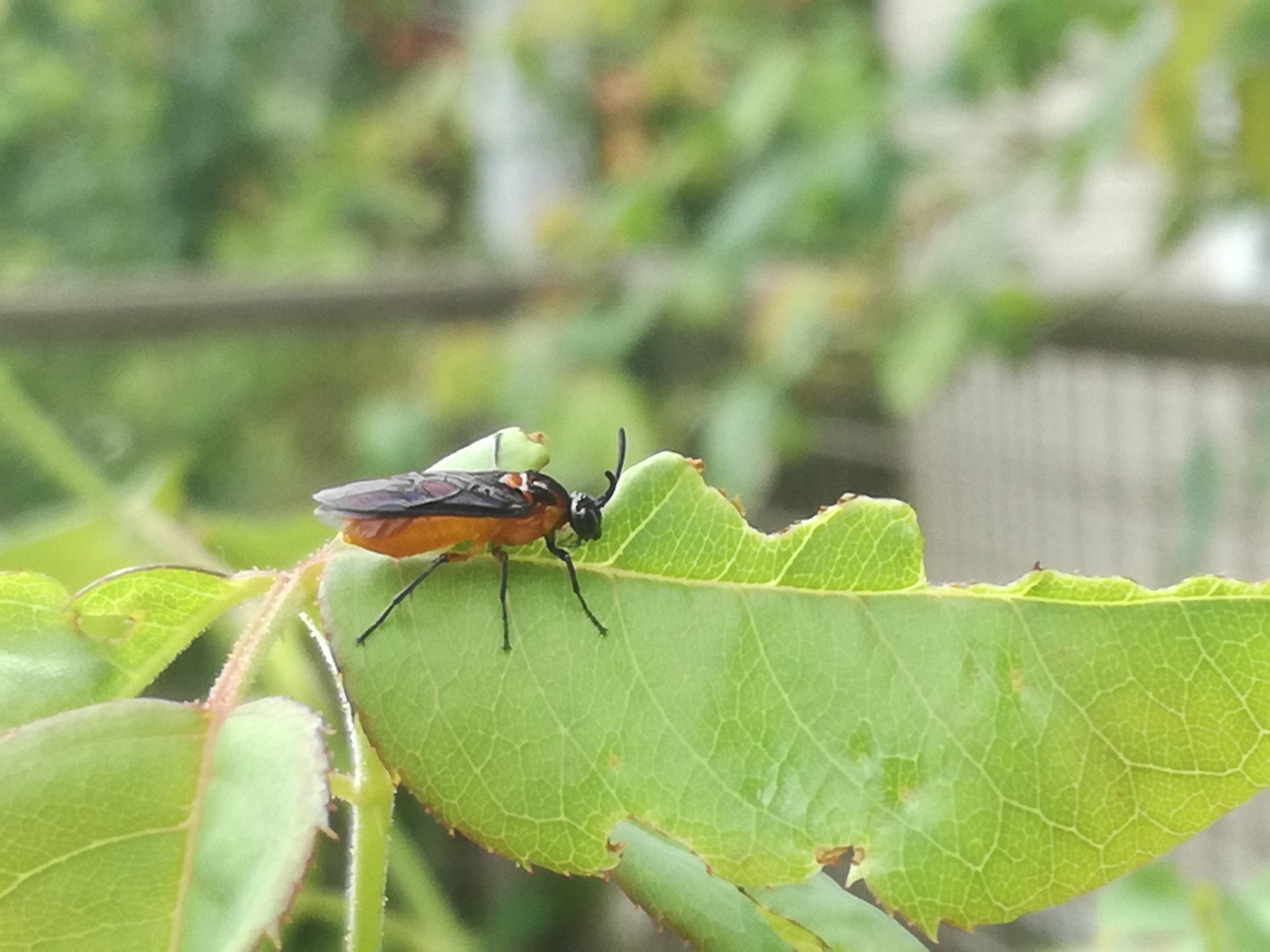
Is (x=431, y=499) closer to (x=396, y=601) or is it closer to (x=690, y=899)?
(x=396, y=601)

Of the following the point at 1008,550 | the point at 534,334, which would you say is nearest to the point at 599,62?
the point at 534,334

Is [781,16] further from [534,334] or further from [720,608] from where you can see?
[720,608]

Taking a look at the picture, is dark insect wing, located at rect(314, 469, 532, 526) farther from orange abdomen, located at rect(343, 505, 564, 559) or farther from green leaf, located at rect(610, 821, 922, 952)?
→ green leaf, located at rect(610, 821, 922, 952)

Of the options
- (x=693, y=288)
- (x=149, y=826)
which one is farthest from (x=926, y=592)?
(x=693, y=288)

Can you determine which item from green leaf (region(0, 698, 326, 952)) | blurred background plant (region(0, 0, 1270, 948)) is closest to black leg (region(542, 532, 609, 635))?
green leaf (region(0, 698, 326, 952))

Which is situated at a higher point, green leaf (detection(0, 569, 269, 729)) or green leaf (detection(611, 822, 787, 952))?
green leaf (detection(0, 569, 269, 729))

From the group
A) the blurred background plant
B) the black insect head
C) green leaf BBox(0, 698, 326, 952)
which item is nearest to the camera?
green leaf BBox(0, 698, 326, 952)

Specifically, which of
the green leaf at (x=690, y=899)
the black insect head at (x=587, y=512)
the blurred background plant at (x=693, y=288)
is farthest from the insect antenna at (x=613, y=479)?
the blurred background plant at (x=693, y=288)
